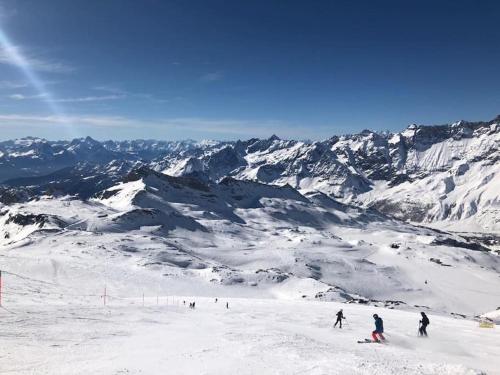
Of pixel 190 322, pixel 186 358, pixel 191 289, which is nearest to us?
pixel 186 358

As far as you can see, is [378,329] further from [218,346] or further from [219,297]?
[219,297]

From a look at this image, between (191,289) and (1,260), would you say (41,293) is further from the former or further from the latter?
(1,260)

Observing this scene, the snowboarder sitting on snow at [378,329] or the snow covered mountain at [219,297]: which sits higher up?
the snowboarder sitting on snow at [378,329]

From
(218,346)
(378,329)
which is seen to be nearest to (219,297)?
(378,329)

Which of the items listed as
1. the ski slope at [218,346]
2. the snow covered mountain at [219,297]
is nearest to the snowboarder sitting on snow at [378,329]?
the ski slope at [218,346]

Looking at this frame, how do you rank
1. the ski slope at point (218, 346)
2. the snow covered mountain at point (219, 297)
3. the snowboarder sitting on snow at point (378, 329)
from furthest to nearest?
the snowboarder sitting on snow at point (378, 329)
the snow covered mountain at point (219, 297)
the ski slope at point (218, 346)

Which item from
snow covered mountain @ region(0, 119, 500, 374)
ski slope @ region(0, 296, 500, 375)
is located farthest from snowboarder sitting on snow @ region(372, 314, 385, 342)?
snow covered mountain @ region(0, 119, 500, 374)

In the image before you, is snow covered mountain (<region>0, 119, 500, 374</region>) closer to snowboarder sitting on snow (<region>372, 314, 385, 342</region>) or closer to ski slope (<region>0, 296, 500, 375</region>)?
ski slope (<region>0, 296, 500, 375</region>)

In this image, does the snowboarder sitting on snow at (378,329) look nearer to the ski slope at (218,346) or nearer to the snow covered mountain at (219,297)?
the ski slope at (218,346)

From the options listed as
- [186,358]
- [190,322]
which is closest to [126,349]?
[186,358]

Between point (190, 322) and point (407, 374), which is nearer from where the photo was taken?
point (407, 374)

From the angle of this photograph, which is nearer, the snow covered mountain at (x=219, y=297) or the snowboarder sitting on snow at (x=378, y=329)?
the snow covered mountain at (x=219, y=297)
